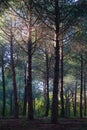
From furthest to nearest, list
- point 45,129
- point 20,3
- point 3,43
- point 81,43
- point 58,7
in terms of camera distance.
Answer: point 3,43
point 81,43
point 20,3
point 58,7
point 45,129

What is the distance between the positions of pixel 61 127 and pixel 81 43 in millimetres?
12122

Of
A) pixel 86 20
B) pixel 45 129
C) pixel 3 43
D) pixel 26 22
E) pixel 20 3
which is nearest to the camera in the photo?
pixel 45 129

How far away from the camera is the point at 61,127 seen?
47.7ft

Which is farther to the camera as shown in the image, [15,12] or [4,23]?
[4,23]

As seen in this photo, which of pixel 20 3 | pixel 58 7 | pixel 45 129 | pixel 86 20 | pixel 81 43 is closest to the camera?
pixel 45 129

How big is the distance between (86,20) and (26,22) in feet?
15.4

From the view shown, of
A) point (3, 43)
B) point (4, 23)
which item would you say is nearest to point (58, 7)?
point (4, 23)

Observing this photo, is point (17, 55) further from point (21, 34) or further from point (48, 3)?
point (48, 3)

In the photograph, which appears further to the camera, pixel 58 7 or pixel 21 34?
pixel 21 34

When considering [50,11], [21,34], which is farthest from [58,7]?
[21,34]

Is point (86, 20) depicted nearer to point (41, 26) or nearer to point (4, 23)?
point (41, 26)

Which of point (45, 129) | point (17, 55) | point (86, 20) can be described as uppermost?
point (86, 20)

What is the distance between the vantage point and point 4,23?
76.4 feet

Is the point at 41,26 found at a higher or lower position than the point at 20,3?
lower
